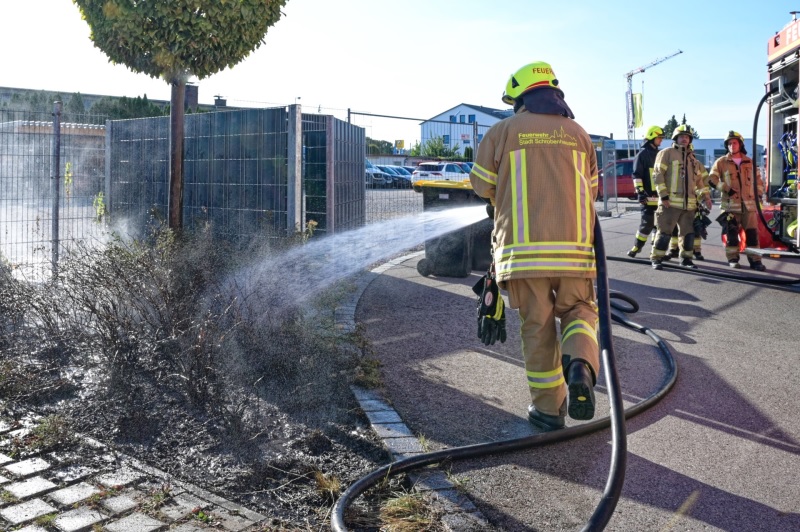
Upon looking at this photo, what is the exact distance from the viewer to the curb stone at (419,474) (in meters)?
3.01

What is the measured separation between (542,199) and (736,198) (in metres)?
7.62

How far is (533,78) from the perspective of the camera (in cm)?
413

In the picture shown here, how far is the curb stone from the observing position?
118 inches

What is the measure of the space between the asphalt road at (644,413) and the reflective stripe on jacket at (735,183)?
266 cm

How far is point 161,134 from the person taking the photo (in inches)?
380

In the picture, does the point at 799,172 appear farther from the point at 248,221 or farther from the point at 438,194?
the point at 248,221

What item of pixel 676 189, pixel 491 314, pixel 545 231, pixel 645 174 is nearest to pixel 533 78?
pixel 545 231

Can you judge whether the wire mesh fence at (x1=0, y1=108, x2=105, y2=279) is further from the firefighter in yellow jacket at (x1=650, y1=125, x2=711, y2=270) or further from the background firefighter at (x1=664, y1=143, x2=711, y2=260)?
the background firefighter at (x1=664, y1=143, x2=711, y2=260)

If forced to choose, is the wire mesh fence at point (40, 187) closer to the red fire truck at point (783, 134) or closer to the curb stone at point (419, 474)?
the curb stone at point (419, 474)

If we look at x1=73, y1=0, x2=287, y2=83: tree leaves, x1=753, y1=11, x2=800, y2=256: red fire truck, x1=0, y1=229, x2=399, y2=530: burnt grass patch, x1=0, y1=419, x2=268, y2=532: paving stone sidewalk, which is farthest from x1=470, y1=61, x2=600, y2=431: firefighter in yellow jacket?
x1=753, y1=11, x2=800, y2=256: red fire truck

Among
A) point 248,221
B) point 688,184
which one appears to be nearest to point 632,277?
point 688,184

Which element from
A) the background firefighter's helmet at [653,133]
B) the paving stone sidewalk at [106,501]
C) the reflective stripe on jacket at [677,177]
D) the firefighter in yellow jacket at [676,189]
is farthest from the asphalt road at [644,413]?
the background firefighter's helmet at [653,133]

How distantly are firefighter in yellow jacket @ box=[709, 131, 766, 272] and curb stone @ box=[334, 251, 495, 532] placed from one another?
308 inches

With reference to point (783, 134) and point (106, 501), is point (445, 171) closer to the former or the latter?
point (783, 134)
